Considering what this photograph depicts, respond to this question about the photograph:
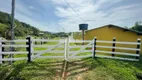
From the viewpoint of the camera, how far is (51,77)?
484 cm

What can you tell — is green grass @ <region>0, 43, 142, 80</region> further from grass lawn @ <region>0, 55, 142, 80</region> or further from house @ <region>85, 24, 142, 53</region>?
house @ <region>85, 24, 142, 53</region>

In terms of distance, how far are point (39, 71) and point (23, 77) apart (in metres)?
0.77

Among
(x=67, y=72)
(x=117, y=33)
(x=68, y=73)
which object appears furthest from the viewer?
(x=117, y=33)

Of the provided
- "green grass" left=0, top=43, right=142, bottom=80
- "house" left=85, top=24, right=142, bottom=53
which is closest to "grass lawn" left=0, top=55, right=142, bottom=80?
"green grass" left=0, top=43, right=142, bottom=80

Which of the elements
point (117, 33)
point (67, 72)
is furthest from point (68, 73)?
point (117, 33)

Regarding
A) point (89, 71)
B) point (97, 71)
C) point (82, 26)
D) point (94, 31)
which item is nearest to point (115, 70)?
point (97, 71)

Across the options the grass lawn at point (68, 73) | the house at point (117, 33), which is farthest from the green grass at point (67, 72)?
the house at point (117, 33)

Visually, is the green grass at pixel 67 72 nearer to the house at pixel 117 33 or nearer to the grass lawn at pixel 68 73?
the grass lawn at pixel 68 73

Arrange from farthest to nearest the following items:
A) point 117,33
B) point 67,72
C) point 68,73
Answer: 1. point 117,33
2. point 67,72
3. point 68,73

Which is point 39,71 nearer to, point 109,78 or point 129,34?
point 109,78

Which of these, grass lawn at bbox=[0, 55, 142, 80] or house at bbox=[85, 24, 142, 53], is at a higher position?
house at bbox=[85, 24, 142, 53]

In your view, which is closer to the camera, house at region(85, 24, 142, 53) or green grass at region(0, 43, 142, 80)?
green grass at region(0, 43, 142, 80)

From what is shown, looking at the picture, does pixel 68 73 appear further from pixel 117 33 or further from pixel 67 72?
pixel 117 33

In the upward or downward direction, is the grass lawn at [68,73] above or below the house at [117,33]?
below
